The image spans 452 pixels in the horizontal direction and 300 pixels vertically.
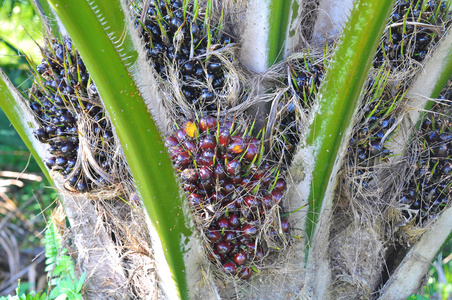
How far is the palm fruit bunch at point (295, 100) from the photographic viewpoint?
1.41 m

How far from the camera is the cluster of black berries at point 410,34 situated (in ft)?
5.06

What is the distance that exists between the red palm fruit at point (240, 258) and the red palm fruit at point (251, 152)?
0.34 metres

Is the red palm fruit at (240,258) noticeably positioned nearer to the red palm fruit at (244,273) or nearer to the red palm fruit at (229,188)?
the red palm fruit at (244,273)

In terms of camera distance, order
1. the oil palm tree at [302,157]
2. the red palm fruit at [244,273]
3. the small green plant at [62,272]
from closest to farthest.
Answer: the oil palm tree at [302,157] → the red palm fruit at [244,273] → the small green plant at [62,272]

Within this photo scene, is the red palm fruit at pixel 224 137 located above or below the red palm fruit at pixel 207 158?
above

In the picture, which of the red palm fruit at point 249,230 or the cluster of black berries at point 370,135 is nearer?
the red palm fruit at point 249,230

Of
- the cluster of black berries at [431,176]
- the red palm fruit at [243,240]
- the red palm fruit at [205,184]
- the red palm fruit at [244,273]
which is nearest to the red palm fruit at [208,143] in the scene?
the red palm fruit at [205,184]

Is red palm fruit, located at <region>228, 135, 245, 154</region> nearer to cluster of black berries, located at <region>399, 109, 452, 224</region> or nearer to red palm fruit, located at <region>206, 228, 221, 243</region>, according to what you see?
red palm fruit, located at <region>206, 228, 221, 243</region>

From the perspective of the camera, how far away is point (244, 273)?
1396 mm

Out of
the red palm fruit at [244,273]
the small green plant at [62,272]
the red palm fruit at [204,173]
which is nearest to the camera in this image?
the red palm fruit at [204,173]

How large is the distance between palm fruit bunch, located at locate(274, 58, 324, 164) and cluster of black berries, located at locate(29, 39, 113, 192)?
650 millimetres

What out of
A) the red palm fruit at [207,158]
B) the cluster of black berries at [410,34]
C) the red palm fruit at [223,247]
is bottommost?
the red palm fruit at [223,247]

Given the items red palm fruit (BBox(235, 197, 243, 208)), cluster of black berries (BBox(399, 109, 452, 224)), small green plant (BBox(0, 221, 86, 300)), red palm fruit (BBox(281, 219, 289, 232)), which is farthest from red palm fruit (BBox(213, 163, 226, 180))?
cluster of black berries (BBox(399, 109, 452, 224))

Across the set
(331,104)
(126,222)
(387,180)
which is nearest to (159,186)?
(126,222)
